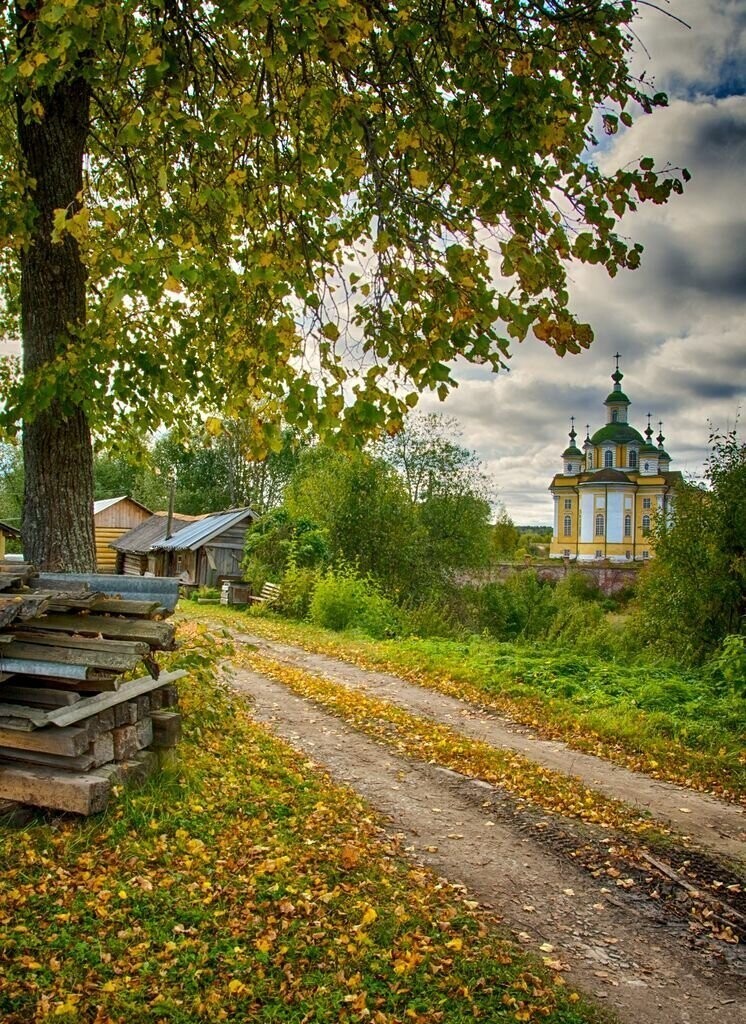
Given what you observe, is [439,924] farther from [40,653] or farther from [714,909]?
[40,653]

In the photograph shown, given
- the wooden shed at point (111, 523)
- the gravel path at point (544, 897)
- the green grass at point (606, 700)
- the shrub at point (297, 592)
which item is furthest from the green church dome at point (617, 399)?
the gravel path at point (544, 897)

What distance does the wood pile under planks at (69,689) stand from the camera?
15.8 ft

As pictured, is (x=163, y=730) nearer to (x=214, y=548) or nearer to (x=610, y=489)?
(x=214, y=548)

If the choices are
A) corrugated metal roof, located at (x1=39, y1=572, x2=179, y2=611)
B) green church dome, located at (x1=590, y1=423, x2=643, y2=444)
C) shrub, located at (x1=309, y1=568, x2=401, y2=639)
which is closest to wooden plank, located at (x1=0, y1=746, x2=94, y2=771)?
corrugated metal roof, located at (x1=39, y1=572, x2=179, y2=611)

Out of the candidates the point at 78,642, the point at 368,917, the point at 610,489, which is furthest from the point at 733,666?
the point at 610,489

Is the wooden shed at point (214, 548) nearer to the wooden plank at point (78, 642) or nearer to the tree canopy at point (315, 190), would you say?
the tree canopy at point (315, 190)

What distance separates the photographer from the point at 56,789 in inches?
190

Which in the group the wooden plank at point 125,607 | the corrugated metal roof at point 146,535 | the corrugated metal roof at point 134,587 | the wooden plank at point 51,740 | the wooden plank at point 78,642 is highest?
the corrugated metal roof at point 146,535

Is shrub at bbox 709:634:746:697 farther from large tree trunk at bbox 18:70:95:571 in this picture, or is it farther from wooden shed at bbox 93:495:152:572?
wooden shed at bbox 93:495:152:572

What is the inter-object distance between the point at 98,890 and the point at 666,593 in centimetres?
1365

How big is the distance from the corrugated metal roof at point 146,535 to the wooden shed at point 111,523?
25.0 inches

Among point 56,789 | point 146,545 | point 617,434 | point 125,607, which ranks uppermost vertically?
point 617,434

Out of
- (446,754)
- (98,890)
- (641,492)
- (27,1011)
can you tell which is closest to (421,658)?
(446,754)

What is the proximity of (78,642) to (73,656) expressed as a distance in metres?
0.19
